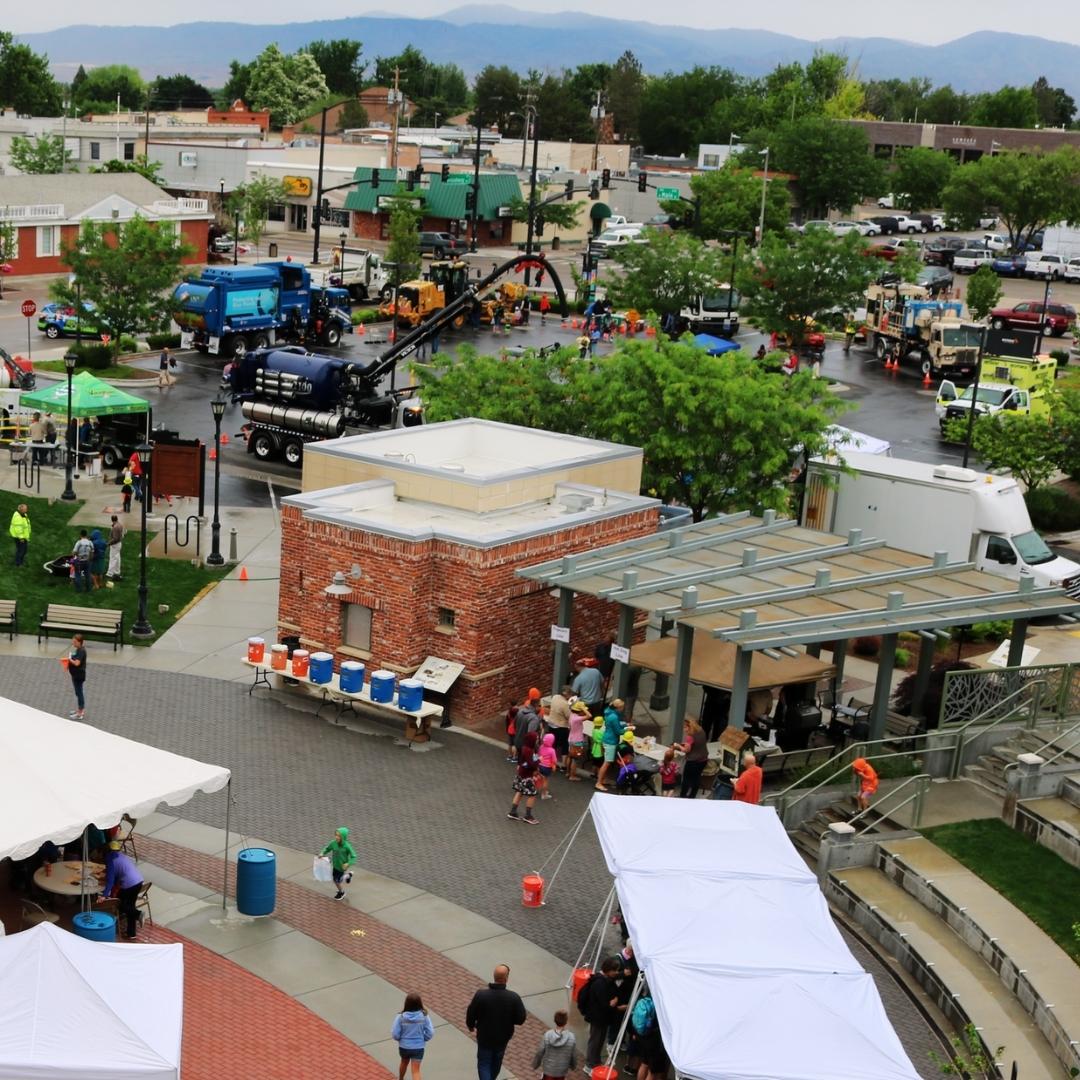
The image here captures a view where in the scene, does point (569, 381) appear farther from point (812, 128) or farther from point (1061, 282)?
point (812, 128)

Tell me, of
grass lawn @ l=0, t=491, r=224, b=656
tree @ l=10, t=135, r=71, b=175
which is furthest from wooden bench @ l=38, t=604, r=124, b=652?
tree @ l=10, t=135, r=71, b=175

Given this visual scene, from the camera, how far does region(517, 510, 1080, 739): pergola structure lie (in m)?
24.5

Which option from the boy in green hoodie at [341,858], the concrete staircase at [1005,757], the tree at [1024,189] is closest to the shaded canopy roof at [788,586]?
the concrete staircase at [1005,757]

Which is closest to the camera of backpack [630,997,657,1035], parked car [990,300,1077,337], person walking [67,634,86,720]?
backpack [630,997,657,1035]

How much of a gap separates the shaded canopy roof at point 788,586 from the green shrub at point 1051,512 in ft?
54.6

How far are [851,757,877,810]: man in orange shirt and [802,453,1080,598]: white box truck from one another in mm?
13486

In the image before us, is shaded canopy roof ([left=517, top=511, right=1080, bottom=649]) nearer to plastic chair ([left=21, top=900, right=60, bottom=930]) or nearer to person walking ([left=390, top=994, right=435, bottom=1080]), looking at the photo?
person walking ([left=390, top=994, right=435, bottom=1080])

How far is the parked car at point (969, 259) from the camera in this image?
10444cm

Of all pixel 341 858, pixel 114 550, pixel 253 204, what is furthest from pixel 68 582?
pixel 253 204

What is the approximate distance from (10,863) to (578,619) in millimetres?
11700

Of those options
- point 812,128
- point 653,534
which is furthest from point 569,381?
point 812,128

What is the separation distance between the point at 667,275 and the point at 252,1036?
175ft

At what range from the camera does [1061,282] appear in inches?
4065

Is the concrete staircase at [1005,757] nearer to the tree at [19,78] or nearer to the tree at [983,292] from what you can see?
the tree at [983,292]
